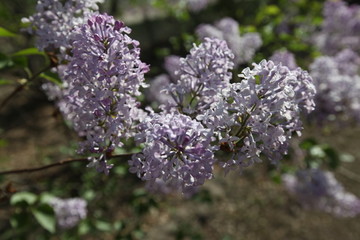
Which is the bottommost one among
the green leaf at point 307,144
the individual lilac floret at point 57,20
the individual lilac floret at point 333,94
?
the individual lilac floret at point 57,20

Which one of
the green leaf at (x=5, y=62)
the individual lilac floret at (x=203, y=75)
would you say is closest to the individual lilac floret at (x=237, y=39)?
the individual lilac floret at (x=203, y=75)

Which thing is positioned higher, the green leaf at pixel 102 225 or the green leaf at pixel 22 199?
the green leaf at pixel 102 225

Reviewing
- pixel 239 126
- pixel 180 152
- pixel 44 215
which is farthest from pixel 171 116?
pixel 44 215

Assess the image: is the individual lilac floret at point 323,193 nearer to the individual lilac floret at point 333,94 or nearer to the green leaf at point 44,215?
the individual lilac floret at point 333,94

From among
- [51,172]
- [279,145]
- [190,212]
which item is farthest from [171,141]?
[51,172]

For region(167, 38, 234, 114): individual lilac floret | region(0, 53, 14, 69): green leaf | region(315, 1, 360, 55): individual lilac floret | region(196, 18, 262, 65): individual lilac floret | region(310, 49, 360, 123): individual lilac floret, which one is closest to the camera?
region(167, 38, 234, 114): individual lilac floret

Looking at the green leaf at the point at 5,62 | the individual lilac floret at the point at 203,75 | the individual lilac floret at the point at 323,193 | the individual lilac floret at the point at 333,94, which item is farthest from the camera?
the individual lilac floret at the point at 323,193

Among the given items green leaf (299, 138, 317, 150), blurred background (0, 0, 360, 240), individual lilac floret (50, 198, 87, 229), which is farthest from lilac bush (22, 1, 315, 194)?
blurred background (0, 0, 360, 240)

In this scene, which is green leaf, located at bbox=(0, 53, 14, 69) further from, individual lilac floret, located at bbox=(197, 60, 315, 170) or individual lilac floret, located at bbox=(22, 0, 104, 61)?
individual lilac floret, located at bbox=(197, 60, 315, 170)
